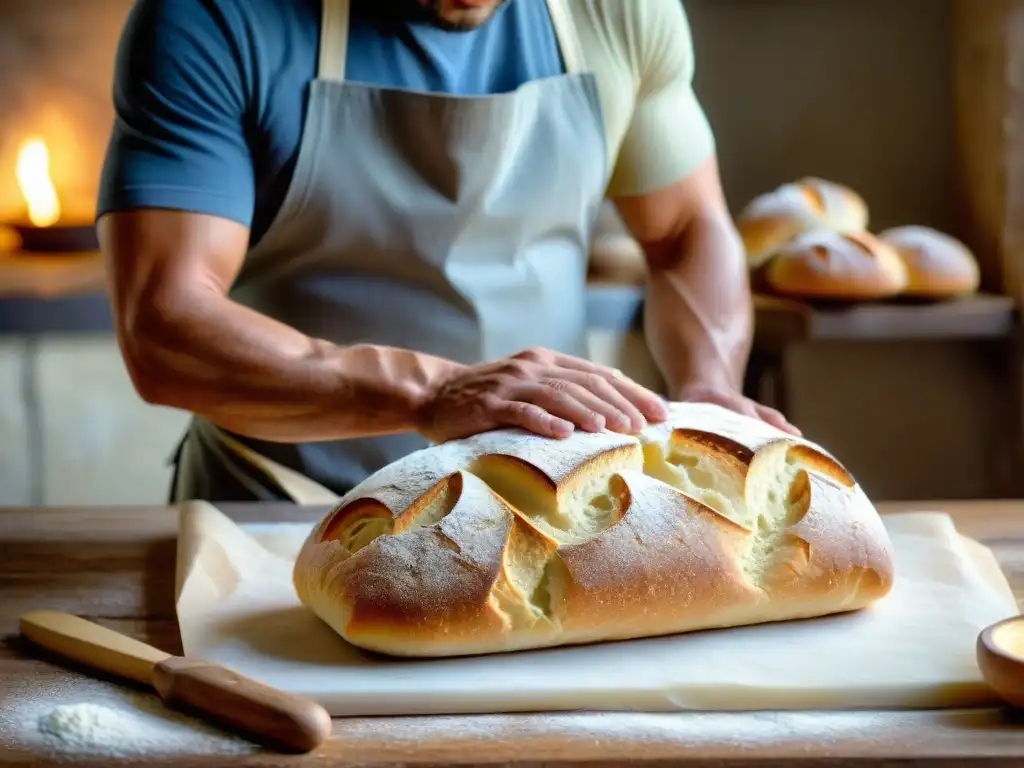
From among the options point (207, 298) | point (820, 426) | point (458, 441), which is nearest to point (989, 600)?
point (458, 441)

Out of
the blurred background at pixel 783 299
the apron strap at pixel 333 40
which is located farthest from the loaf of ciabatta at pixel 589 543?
the blurred background at pixel 783 299

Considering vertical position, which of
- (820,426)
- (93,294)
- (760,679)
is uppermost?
(760,679)

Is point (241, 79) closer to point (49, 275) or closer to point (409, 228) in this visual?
point (409, 228)

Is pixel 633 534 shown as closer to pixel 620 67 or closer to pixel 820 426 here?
pixel 620 67

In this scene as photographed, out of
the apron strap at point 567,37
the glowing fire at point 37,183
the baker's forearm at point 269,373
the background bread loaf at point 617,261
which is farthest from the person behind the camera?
the glowing fire at point 37,183

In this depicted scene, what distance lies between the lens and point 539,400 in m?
1.11

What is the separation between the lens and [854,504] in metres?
1.08

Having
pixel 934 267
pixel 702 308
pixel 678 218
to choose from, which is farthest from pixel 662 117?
pixel 934 267

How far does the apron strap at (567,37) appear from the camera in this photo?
1538 millimetres

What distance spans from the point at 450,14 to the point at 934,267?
123 centimetres

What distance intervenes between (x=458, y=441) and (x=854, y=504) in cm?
34

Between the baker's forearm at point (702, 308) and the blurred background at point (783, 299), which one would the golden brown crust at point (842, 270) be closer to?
the blurred background at point (783, 299)

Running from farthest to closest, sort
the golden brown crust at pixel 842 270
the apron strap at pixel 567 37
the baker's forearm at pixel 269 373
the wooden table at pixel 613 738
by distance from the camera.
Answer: the golden brown crust at pixel 842 270
the apron strap at pixel 567 37
the baker's forearm at pixel 269 373
the wooden table at pixel 613 738

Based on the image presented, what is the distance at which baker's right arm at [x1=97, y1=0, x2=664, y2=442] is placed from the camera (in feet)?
4.11
